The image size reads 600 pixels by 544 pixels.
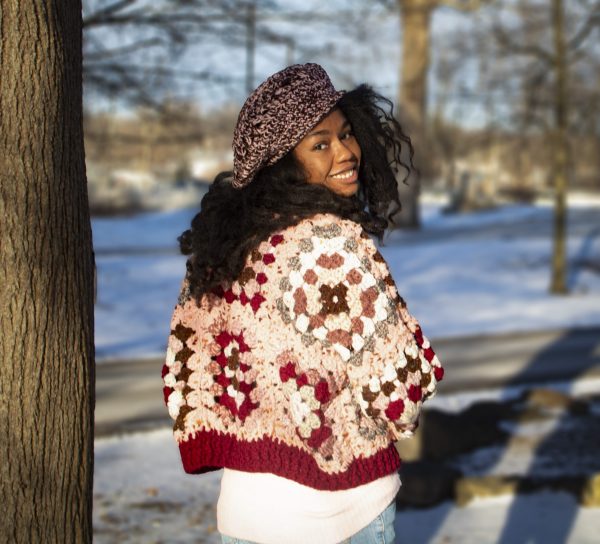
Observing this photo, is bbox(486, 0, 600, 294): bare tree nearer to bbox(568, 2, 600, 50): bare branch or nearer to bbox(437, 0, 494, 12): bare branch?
bbox(568, 2, 600, 50): bare branch

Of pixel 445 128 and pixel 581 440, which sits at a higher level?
pixel 445 128

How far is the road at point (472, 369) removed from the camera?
807 cm

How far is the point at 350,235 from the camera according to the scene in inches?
86.9

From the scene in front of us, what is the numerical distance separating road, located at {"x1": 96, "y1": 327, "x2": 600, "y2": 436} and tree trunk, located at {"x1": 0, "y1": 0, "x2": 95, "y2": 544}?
4699 mm

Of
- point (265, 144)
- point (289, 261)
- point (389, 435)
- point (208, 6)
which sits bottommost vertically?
point (389, 435)

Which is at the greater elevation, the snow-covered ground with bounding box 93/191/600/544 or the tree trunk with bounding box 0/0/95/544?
the tree trunk with bounding box 0/0/95/544

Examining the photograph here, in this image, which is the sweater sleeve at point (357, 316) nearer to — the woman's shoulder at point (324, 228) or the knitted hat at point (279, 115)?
the woman's shoulder at point (324, 228)

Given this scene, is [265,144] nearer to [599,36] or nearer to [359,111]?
[359,111]

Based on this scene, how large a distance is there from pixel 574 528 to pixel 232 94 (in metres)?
7.88

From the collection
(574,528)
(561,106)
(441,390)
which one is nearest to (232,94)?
(441,390)

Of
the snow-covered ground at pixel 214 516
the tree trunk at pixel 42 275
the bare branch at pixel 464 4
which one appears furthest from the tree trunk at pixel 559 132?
the tree trunk at pixel 42 275

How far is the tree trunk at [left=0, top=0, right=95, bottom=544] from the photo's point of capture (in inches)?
102

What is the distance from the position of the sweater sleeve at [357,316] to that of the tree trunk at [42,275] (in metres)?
0.76

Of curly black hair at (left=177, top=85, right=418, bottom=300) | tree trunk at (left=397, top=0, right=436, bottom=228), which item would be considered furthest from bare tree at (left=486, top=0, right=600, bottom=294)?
curly black hair at (left=177, top=85, right=418, bottom=300)
